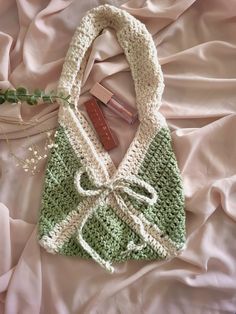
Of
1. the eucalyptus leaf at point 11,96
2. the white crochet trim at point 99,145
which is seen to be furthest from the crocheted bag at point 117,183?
the eucalyptus leaf at point 11,96

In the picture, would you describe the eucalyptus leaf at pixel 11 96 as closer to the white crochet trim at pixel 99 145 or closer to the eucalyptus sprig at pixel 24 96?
the eucalyptus sprig at pixel 24 96

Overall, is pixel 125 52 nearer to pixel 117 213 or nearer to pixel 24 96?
pixel 24 96

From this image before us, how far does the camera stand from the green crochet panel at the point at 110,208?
0.84 meters

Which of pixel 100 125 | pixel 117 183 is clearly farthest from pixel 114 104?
pixel 117 183

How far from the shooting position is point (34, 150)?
3.02 ft

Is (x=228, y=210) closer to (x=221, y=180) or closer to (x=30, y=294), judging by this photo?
(x=221, y=180)

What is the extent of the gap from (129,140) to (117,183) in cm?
11

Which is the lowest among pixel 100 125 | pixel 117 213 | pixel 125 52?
pixel 117 213

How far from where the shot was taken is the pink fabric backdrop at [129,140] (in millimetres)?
834

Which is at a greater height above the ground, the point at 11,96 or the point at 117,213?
the point at 11,96

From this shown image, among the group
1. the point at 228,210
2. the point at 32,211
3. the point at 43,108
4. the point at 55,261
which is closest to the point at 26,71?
the point at 43,108

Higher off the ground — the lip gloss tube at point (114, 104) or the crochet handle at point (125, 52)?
the crochet handle at point (125, 52)

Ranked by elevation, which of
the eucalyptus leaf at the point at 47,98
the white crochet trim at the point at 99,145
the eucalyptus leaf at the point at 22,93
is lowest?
the white crochet trim at the point at 99,145

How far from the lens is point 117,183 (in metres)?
0.87
